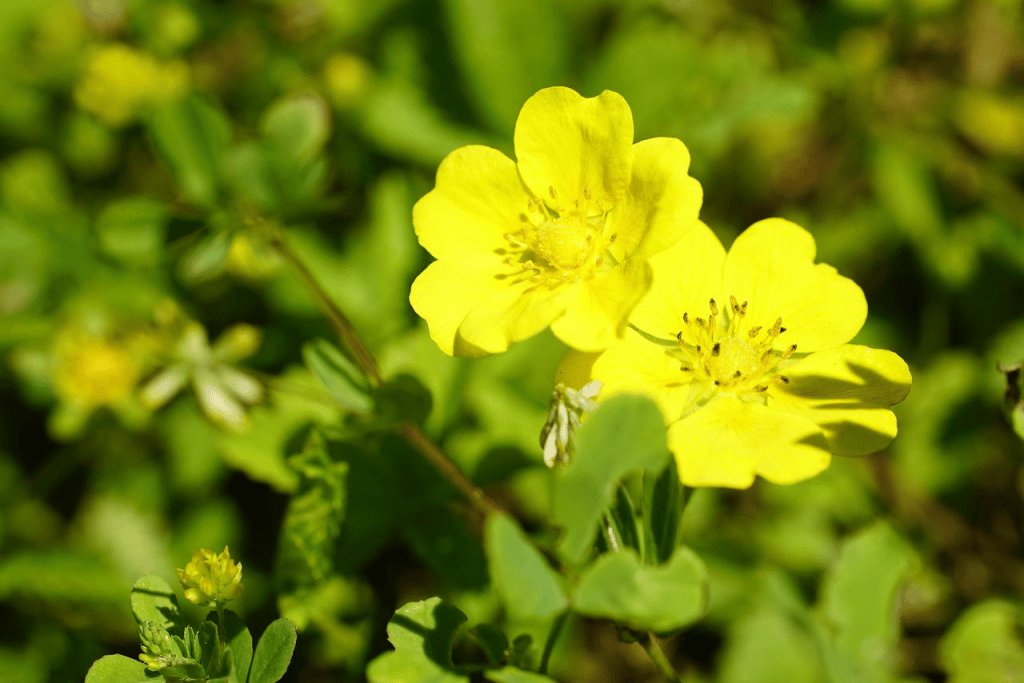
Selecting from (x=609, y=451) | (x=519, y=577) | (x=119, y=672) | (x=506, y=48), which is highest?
(x=506, y=48)

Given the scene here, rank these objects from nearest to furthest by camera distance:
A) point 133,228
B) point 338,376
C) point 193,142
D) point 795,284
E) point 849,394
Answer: point 849,394 → point 795,284 → point 338,376 → point 133,228 → point 193,142

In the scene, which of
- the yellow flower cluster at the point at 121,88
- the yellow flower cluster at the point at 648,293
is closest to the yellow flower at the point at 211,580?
the yellow flower cluster at the point at 648,293

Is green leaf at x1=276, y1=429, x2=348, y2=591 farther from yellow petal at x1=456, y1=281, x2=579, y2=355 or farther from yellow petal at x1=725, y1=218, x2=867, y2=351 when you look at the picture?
yellow petal at x1=725, y1=218, x2=867, y2=351

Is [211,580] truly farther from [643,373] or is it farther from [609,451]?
[643,373]

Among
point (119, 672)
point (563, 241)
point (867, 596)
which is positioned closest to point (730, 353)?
point (563, 241)

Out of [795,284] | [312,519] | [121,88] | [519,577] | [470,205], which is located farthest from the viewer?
[121,88]
